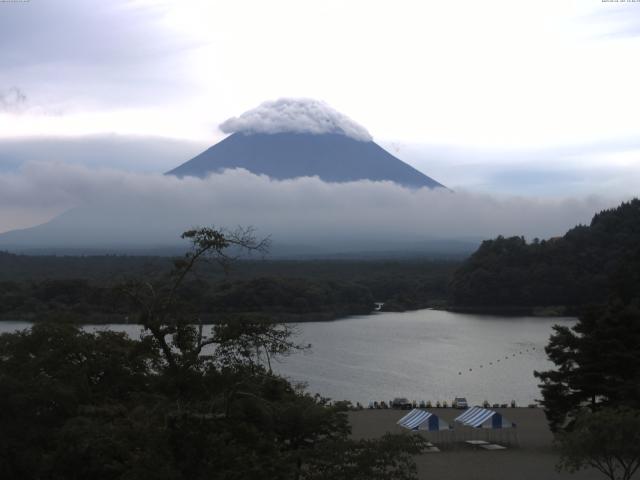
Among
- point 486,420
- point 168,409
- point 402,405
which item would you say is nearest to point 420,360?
point 402,405

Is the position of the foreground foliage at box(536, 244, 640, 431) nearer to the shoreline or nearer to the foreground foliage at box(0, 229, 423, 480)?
the foreground foliage at box(0, 229, 423, 480)

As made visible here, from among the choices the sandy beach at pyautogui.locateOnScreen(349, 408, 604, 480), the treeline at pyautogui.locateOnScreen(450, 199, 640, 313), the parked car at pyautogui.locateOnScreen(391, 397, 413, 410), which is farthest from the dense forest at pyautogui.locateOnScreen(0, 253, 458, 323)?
the sandy beach at pyautogui.locateOnScreen(349, 408, 604, 480)

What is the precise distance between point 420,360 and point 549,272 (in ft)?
72.5

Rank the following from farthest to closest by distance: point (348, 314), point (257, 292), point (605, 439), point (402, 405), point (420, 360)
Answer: point (348, 314), point (257, 292), point (420, 360), point (402, 405), point (605, 439)

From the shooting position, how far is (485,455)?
12633 mm

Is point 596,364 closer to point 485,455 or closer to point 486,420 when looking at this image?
point 486,420

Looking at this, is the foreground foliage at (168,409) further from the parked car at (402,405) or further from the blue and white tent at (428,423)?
the parked car at (402,405)

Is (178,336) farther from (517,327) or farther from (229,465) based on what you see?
(517,327)

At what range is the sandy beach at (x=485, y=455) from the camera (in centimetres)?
1127

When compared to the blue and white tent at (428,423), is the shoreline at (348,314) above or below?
below

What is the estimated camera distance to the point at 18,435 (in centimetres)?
737

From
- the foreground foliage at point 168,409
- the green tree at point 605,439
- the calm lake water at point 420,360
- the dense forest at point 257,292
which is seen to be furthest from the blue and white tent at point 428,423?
the dense forest at point 257,292

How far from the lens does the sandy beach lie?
1127 centimetres

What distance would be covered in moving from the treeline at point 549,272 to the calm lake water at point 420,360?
664 centimetres
